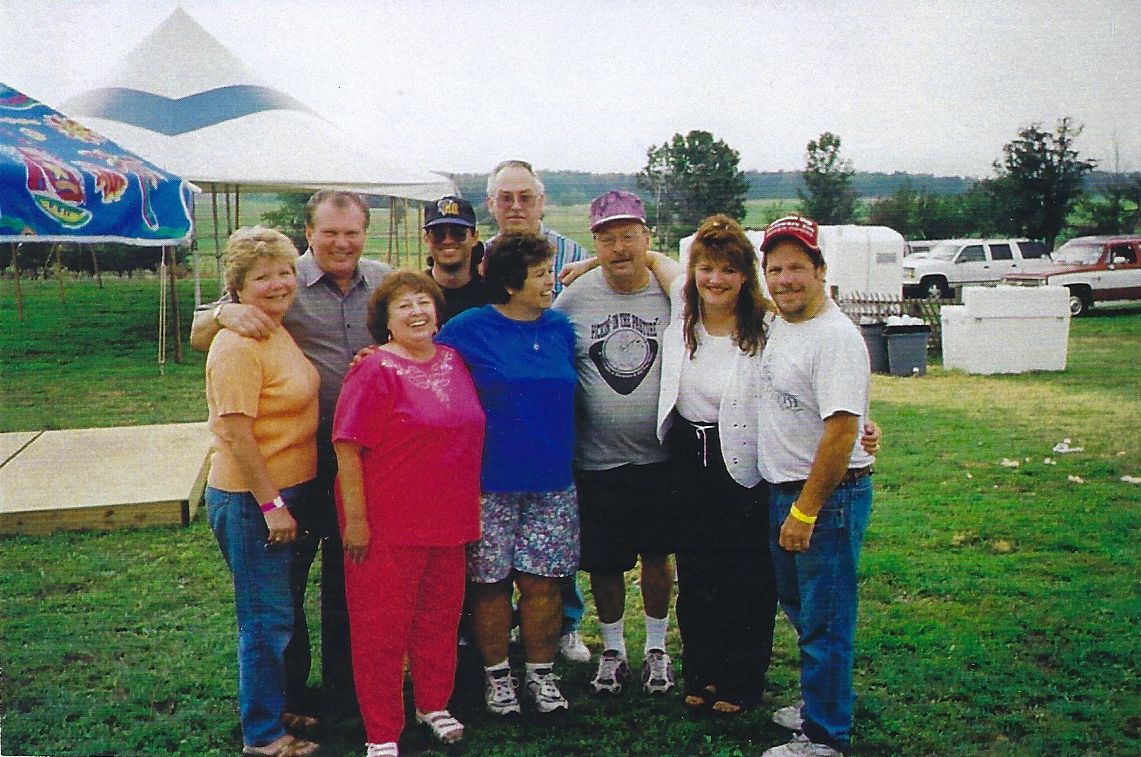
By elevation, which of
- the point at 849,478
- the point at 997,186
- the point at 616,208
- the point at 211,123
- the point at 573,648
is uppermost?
the point at 211,123

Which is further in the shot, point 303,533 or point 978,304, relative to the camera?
point 978,304

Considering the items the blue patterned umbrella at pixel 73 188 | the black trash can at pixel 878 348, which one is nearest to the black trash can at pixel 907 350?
the black trash can at pixel 878 348

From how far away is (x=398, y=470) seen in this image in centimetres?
255

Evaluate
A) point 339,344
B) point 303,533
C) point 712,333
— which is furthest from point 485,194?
point 303,533

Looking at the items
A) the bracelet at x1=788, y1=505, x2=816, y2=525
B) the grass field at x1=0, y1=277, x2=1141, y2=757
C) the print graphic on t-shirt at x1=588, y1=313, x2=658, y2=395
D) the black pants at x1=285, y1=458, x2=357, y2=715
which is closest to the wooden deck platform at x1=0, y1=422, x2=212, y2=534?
the grass field at x1=0, y1=277, x2=1141, y2=757

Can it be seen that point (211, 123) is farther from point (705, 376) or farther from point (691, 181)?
point (705, 376)

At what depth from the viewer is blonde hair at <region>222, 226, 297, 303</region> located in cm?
258

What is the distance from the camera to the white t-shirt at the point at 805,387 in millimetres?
2385

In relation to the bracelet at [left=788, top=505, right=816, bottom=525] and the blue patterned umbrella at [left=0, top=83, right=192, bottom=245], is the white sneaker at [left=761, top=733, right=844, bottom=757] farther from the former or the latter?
the blue patterned umbrella at [left=0, top=83, right=192, bottom=245]

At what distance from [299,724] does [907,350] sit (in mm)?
8951

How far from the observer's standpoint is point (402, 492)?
8.38ft

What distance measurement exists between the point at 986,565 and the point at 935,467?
199 cm

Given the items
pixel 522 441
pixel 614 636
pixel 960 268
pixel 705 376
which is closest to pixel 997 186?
pixel 705 376

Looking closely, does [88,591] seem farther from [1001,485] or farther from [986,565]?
[1001,485]
